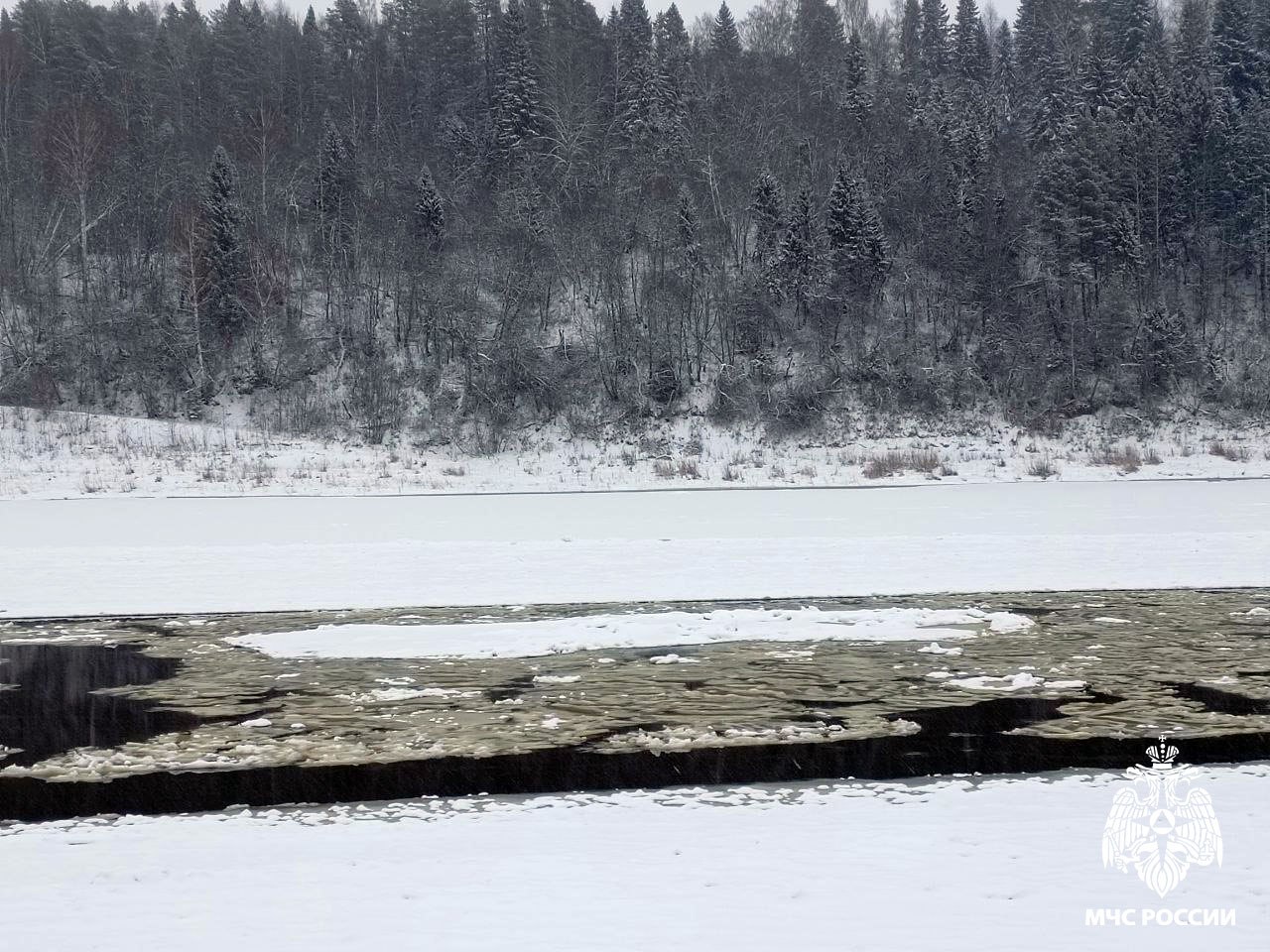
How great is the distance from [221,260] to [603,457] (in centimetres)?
2110

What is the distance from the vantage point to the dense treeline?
→ 157 ft

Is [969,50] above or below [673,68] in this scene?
above

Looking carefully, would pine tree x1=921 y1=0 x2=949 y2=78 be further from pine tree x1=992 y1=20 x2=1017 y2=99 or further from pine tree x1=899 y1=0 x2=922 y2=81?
pine tree x1=992 y1=20 x2=1017 y2=99

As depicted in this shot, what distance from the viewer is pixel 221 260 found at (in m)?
50.1

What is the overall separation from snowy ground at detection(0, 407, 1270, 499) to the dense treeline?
294 centimetres

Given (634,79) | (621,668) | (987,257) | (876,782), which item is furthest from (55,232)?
(876,782)

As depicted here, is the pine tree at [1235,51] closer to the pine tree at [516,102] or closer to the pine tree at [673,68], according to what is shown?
the pine tree at [673,68]

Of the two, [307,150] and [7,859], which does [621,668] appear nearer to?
[7,859]

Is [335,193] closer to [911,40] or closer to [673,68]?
[673,68]

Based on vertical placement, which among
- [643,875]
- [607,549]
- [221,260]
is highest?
[221,260]

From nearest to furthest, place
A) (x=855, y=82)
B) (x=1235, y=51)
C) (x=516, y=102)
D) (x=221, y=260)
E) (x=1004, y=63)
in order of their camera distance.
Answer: (x=221, y=260) < (x=1235, y=51) < (x=516, y=102) < (x=855, y=82) < (x=1004, y=63)

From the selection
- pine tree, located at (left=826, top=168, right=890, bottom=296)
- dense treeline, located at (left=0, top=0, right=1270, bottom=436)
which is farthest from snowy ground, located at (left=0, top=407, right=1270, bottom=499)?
pine tree, located at (left=826, top=168, right=890, bottom=296)

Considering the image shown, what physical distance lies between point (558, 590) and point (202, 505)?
1455 cm

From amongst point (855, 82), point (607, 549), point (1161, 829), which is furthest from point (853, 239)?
point (1161, 829)
